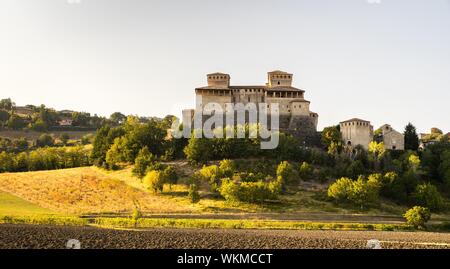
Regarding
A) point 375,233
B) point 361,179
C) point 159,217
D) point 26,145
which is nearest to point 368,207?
point 361,179

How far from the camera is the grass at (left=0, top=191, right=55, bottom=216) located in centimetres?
5053

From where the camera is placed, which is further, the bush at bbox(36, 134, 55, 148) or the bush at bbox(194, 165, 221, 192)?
the bush at bbox(36, 134, 55, 148)

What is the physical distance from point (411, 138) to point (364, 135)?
895 cm

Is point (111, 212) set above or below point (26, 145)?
below

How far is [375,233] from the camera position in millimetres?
45531

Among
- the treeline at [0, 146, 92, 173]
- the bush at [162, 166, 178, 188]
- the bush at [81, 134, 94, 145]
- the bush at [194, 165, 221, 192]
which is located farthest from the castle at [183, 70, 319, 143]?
the bush at [81, 134, 94, 145]

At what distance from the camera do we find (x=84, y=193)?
60.9m

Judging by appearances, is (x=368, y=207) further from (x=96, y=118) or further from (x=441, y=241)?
(x=96, y=118)

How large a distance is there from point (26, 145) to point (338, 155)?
68790mm

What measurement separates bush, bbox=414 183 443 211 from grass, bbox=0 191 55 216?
136 feet

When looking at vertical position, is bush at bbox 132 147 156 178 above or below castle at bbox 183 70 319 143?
below

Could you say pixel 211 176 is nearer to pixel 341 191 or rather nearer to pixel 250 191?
pixel 250 191

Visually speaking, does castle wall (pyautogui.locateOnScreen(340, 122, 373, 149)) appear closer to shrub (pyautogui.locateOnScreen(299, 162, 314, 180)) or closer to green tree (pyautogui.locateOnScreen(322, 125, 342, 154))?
green tree (pyautogui.locateOnScreen(322, 125, 342, 154))

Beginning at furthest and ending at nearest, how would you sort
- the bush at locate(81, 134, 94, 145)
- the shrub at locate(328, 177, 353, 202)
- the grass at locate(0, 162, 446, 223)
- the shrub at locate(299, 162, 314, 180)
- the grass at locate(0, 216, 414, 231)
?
the bush at locate(81, 134, 94, 145) → the shrub at locate(299, 162, 314, 180) → the shrub at locate(328, 177, 353, 202) → the grass at locate(0, 162, 446, 223) → the grass at locate(0, 216, 414, 231)
